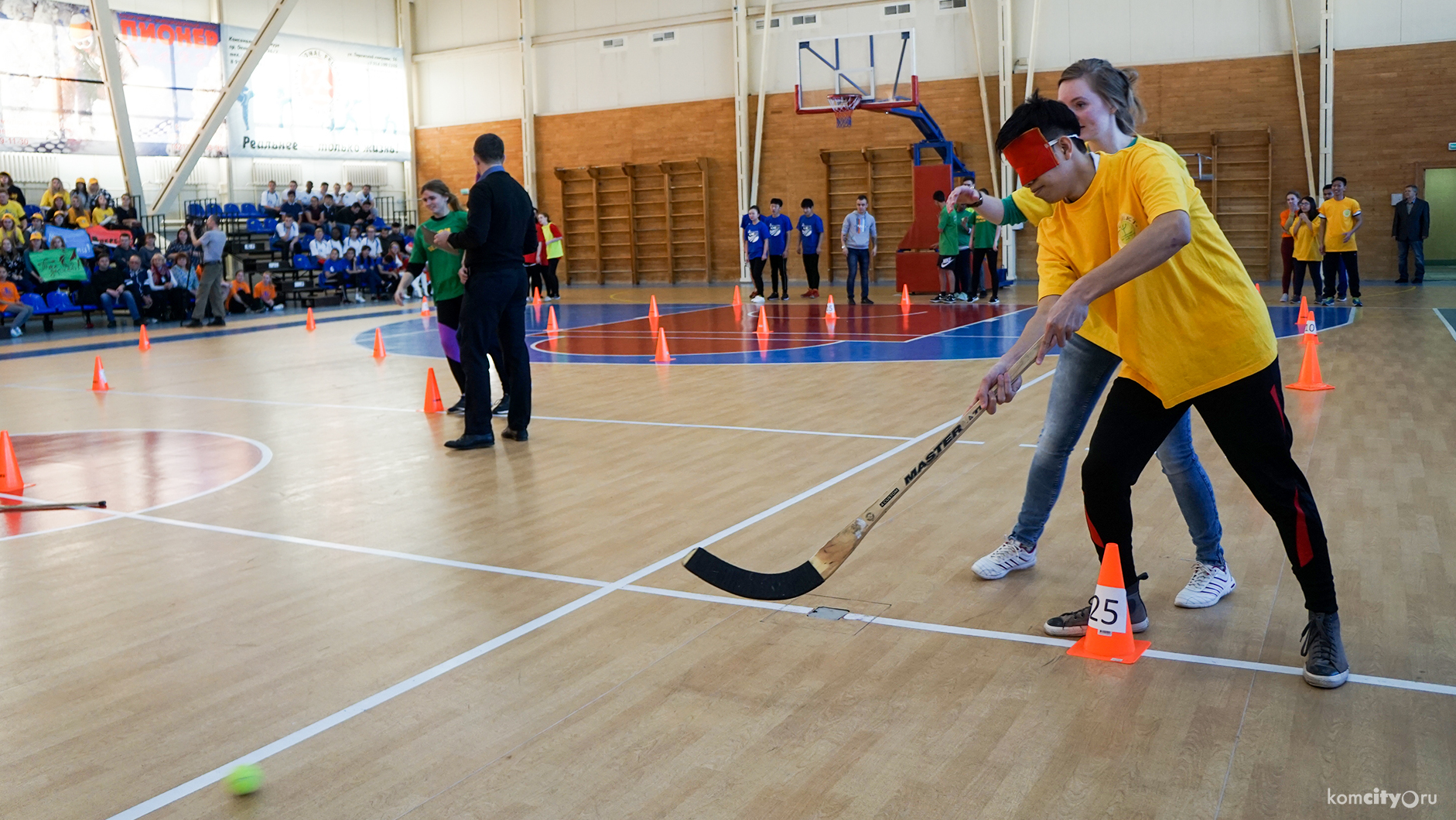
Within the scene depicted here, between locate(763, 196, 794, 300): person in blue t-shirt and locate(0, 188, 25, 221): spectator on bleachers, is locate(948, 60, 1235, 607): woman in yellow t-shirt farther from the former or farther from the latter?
locate(0, 188, 25, 221): spectator on bleachers

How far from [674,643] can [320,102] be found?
27.8 metres

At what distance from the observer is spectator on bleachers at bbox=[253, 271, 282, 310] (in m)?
22.7

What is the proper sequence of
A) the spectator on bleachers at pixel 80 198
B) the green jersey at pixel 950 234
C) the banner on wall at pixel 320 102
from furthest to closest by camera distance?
the banner on wall at pixel 320 102, the spectator on bleachers at pixel 80 198, the green jersey at pixel 950 234

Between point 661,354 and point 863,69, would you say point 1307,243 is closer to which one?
point 661,354

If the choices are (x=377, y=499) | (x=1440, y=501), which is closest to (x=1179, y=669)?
(x=1440, y=501)

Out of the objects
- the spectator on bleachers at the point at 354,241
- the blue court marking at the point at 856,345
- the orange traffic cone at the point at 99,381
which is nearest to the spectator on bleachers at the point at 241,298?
the spectator on bleachers at the point at 354,241

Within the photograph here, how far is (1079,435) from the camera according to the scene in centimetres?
418

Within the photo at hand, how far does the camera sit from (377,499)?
6121mm

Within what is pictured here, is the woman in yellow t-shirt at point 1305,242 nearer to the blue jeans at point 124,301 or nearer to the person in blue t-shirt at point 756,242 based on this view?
the person in blue t-shirt at point 756,242

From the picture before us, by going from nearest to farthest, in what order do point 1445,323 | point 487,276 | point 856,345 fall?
point 487,276 < point 856,345 < point 1445,323

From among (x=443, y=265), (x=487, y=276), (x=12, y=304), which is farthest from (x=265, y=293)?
(x=487, y=276)

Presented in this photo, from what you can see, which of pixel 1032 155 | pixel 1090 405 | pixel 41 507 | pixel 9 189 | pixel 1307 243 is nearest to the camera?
pixel 1032 155

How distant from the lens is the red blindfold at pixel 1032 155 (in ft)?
10.4

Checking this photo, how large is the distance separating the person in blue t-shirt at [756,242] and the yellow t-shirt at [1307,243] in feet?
28.5
